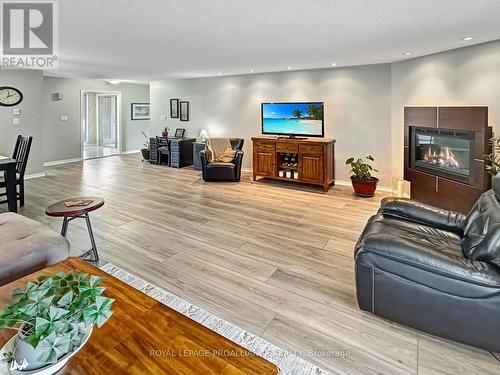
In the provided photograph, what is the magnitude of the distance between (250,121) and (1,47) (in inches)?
179

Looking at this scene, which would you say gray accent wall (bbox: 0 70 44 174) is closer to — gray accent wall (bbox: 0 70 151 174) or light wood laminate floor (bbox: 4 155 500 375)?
gray accent wall (bbox: 0 70 151 174)

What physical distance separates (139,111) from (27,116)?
14.0 ft

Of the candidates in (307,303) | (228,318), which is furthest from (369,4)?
(228,318)

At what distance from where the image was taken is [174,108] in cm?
876

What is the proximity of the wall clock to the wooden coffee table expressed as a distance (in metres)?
6.31

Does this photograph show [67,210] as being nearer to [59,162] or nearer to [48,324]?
[48,324]

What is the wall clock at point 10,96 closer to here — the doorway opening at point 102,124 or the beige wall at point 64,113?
the beige wall at point 64,113

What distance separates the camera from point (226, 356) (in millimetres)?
1225

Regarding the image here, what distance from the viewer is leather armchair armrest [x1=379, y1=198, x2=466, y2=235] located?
2.65 metres

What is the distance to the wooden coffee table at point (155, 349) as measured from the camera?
117 centimetres

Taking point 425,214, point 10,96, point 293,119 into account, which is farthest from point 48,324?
point 10,96

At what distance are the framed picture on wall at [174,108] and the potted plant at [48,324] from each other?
26.2 ft

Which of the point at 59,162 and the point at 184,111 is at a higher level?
the point at 184,111

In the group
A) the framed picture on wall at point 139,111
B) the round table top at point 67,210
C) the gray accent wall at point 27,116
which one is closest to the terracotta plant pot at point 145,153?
the framed picture on wall at point 139,111
